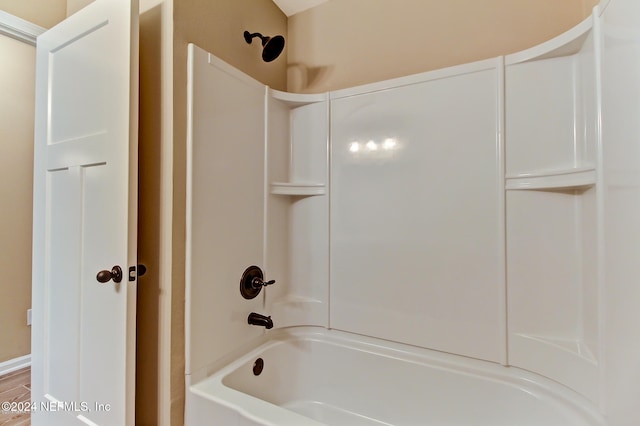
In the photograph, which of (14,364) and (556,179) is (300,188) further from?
(14,364)

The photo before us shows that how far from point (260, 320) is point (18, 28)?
2579 millimetres

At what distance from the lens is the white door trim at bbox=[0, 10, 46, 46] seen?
1.88 metres

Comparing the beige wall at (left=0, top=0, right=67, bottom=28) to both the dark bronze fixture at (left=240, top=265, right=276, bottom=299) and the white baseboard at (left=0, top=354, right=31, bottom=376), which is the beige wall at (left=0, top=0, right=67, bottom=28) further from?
the white baseboard at (left=0, top=354, right=31, bottom=376)

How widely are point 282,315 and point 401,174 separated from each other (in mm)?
1073

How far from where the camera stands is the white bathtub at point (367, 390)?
43.3 inches

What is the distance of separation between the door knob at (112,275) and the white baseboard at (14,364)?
2.04 meters

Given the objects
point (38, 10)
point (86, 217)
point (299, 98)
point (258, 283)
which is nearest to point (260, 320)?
point (258, 283)

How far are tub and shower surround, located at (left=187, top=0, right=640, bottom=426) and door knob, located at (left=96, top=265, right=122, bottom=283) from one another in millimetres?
264

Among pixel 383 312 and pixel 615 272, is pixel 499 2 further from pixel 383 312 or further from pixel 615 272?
pixel 383 312

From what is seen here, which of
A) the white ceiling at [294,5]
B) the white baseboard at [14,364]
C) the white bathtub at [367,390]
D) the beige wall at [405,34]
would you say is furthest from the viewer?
the white baseboard at [14,364]

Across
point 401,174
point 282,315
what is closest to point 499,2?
point 401,174

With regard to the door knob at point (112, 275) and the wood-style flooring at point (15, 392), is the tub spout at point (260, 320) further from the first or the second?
the wood-style flooring at point (15, 392)

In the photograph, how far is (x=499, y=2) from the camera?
143 centimetres

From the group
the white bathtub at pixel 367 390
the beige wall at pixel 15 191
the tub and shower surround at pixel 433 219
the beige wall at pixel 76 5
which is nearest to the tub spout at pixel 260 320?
the tub and shower surround at pixel 433 219
